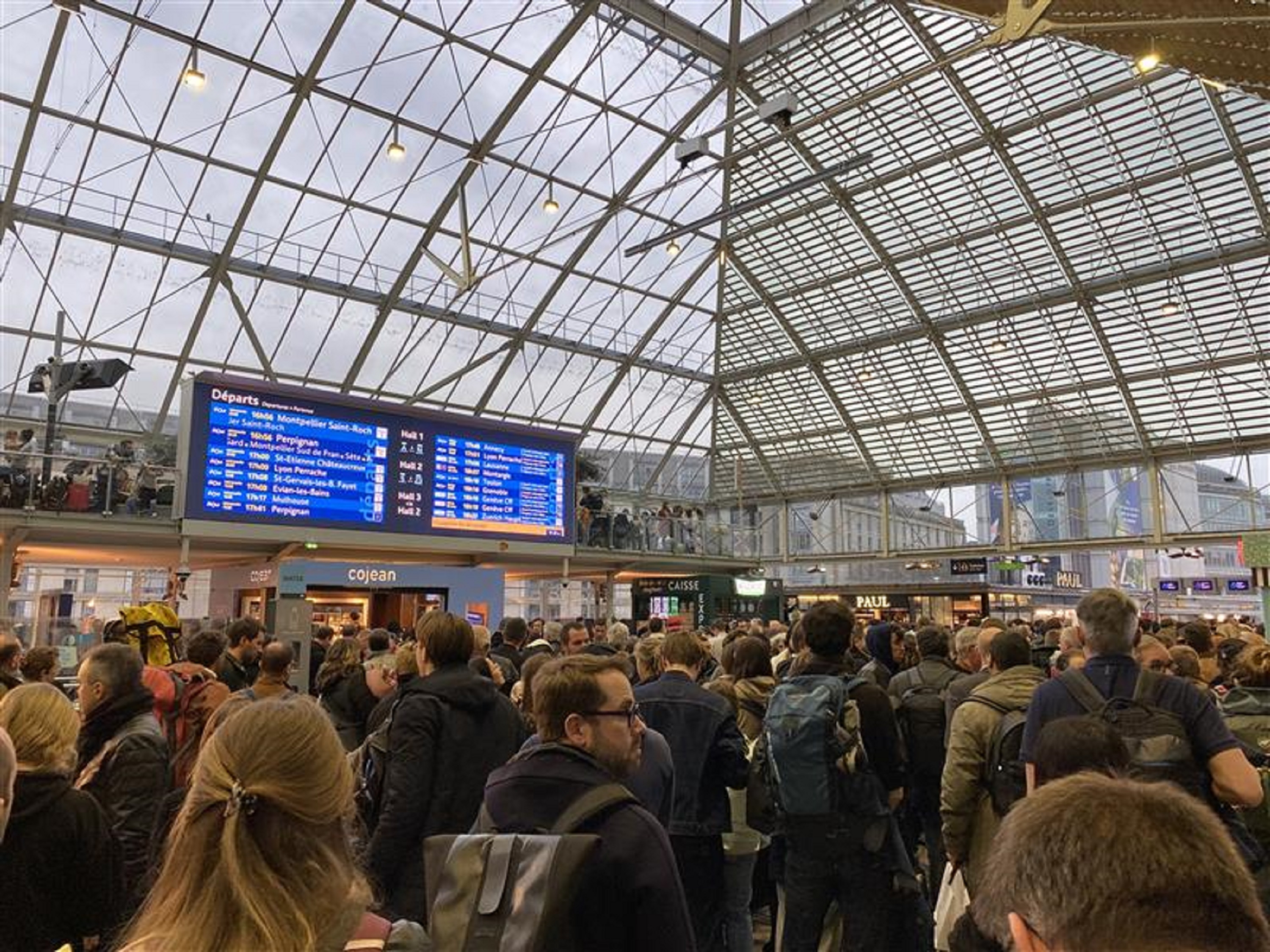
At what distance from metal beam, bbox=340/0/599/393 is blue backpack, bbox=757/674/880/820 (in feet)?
54.6

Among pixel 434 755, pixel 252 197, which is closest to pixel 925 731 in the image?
pixel 434 755

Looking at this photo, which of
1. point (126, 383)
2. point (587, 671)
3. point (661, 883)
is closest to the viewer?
point (661, 883)

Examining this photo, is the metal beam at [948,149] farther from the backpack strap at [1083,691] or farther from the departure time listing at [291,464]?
the backpack strap at [1083,691]

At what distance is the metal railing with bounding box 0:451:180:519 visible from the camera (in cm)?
1311

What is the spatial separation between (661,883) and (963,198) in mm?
21438

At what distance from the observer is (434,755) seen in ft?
11.1

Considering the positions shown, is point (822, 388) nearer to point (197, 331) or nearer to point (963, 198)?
point (963, 198)

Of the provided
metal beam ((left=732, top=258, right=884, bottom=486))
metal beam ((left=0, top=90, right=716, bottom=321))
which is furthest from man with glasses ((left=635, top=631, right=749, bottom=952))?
metal beam ((left=732, top=258, right=884, bottom=486))

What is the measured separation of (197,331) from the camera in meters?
18.1

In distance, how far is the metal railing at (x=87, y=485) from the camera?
13.1m

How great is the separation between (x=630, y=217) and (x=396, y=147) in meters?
6.75

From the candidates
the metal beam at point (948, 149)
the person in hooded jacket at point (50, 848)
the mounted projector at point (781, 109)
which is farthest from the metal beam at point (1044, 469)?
the person in hooded jacket at point (50, 848)

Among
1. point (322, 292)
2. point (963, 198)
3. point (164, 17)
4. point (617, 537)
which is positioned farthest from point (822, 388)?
point (164, 17)

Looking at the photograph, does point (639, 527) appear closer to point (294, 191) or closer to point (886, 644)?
point (294, 191)
